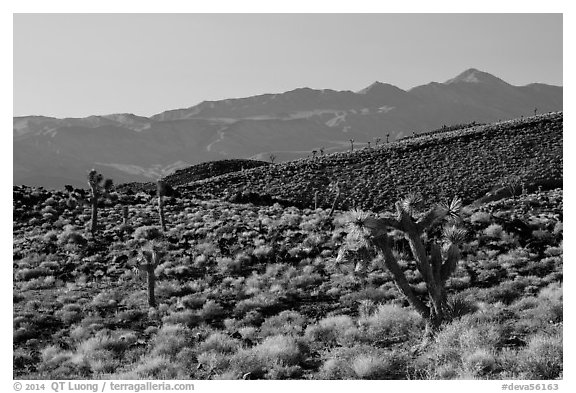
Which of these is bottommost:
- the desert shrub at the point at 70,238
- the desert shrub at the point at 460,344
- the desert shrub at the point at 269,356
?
the desert shrub at the point at 269,356

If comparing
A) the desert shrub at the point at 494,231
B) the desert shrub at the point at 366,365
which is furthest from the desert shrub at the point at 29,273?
the desert shrub at the point at 494,231

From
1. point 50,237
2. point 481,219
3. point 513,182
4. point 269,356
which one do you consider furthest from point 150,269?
point 513,182

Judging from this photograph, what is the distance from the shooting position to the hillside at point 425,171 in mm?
60625

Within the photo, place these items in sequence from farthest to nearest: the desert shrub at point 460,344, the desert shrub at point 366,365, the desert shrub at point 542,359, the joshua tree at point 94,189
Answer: the joshua tree at point 94,189
the desert shrub at point 366,365
the desert shrub at point 460,344
the desert shrub at point 542,359

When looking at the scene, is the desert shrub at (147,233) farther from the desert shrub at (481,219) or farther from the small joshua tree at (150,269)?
the desert shrub at (481,219)

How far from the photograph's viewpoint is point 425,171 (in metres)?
70.7

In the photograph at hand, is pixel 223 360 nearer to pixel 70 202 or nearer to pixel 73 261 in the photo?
pixel 73 261

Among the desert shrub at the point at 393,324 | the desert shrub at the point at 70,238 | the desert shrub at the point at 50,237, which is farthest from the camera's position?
the desert shrub at the point at 50,237

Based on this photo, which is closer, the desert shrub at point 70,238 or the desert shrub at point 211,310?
the desert shrub at point 211,310

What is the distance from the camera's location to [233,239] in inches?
1220

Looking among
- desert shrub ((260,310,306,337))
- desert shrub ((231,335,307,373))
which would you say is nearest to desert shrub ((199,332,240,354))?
desert shrub ((231,335,307,373))

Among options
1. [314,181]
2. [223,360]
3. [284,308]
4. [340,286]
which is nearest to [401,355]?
[223,360]
